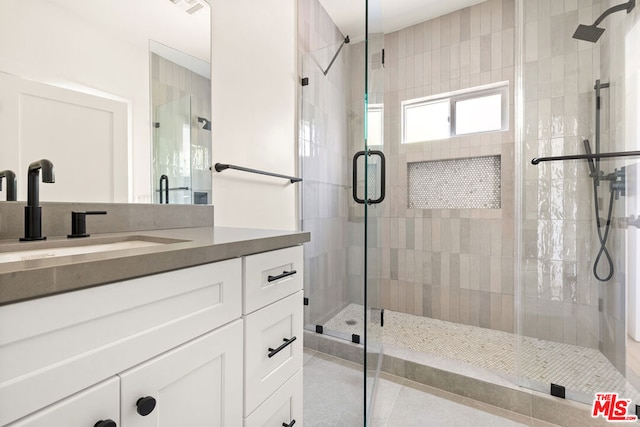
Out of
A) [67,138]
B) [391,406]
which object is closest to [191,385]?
[67,138]

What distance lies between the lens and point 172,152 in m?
1.25

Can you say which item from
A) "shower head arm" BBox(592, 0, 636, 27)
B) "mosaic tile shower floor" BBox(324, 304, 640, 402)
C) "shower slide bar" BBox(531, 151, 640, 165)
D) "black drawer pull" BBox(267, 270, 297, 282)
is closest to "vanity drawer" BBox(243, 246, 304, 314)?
"black drawer pull" BBox(267, 270, 297, 282)

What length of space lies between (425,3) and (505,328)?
2.61 metres

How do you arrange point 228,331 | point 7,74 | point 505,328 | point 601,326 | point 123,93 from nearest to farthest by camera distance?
point 228,331 → point 7,74 → point 123,93 → point 601,326 → point 505,328

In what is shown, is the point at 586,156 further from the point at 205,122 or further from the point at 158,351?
the point at 158,351

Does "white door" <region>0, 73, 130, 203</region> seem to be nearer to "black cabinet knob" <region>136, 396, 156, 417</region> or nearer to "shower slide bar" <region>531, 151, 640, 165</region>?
"black cabinet knob" <region>136, 396, 156, 417</region>

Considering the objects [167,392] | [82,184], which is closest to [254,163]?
[82,184]

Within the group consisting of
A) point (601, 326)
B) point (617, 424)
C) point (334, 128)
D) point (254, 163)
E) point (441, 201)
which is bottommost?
point (617, 424)

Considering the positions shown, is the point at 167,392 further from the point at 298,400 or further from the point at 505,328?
the point at 505,328

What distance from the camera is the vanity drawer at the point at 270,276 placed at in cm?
75

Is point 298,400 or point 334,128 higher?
point 334,128

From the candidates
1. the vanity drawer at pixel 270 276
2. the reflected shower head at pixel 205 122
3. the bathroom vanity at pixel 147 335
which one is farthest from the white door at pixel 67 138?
the vanity drawer at pixel 270 276

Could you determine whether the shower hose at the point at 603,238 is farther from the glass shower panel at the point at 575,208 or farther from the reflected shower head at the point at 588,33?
the reflected shower head at the point at 588,33

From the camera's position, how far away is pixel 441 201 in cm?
254
